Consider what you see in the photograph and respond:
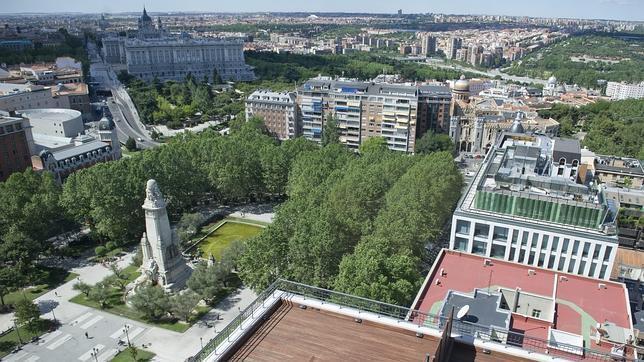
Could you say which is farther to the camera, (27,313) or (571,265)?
(27,313)

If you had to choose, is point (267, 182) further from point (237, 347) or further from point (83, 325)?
point (237, 347)

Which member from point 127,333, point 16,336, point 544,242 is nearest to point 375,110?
point 544,242

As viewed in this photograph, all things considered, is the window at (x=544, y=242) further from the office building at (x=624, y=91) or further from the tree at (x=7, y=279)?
the office building at (x=624, y=91)

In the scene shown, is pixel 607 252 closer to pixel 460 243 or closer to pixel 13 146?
pixel 460 243

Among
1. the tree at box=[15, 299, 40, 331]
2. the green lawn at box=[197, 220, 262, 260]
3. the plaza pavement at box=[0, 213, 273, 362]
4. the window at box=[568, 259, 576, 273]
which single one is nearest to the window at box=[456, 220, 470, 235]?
the window at box=[568, 259, 576, 273]

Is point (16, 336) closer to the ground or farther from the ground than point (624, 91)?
closer to the ground

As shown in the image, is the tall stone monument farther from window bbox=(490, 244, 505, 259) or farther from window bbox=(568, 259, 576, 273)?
window bbox=(568, 259, 576, 273)

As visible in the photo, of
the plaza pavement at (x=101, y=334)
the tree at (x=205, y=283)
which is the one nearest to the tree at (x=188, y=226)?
the tree at (x=205, y=283)
